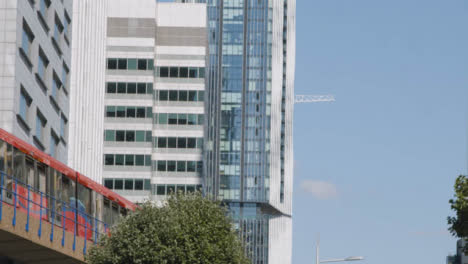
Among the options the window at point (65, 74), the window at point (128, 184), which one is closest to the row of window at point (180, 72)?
the window at point (128, 184)

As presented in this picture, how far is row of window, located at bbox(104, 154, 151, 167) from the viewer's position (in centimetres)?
12775

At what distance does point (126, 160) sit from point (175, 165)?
621 cm

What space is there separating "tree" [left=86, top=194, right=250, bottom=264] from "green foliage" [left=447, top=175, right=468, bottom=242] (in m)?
9.19

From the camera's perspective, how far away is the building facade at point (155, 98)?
129 m

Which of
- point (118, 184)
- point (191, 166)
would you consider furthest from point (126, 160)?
point (191, 166)

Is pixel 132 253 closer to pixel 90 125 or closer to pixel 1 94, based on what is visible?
pixel 1 94

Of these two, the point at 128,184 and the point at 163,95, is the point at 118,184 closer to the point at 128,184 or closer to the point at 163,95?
the point at 128,184

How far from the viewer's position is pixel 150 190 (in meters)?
127

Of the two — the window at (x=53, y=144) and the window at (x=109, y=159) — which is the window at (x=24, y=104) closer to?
the window at (x=53, y=144)

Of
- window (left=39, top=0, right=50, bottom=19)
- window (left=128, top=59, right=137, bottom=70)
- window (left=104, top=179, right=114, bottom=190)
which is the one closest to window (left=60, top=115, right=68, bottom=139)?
window (left=39, top=0, right=50, bottom=19)

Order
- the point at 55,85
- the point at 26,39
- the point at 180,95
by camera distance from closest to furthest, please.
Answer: the point at 26,39, the point at 55,85, the point at 180,95

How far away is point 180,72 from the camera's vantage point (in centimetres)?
13025

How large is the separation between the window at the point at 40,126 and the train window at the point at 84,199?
19370mm

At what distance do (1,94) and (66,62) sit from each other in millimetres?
16558
